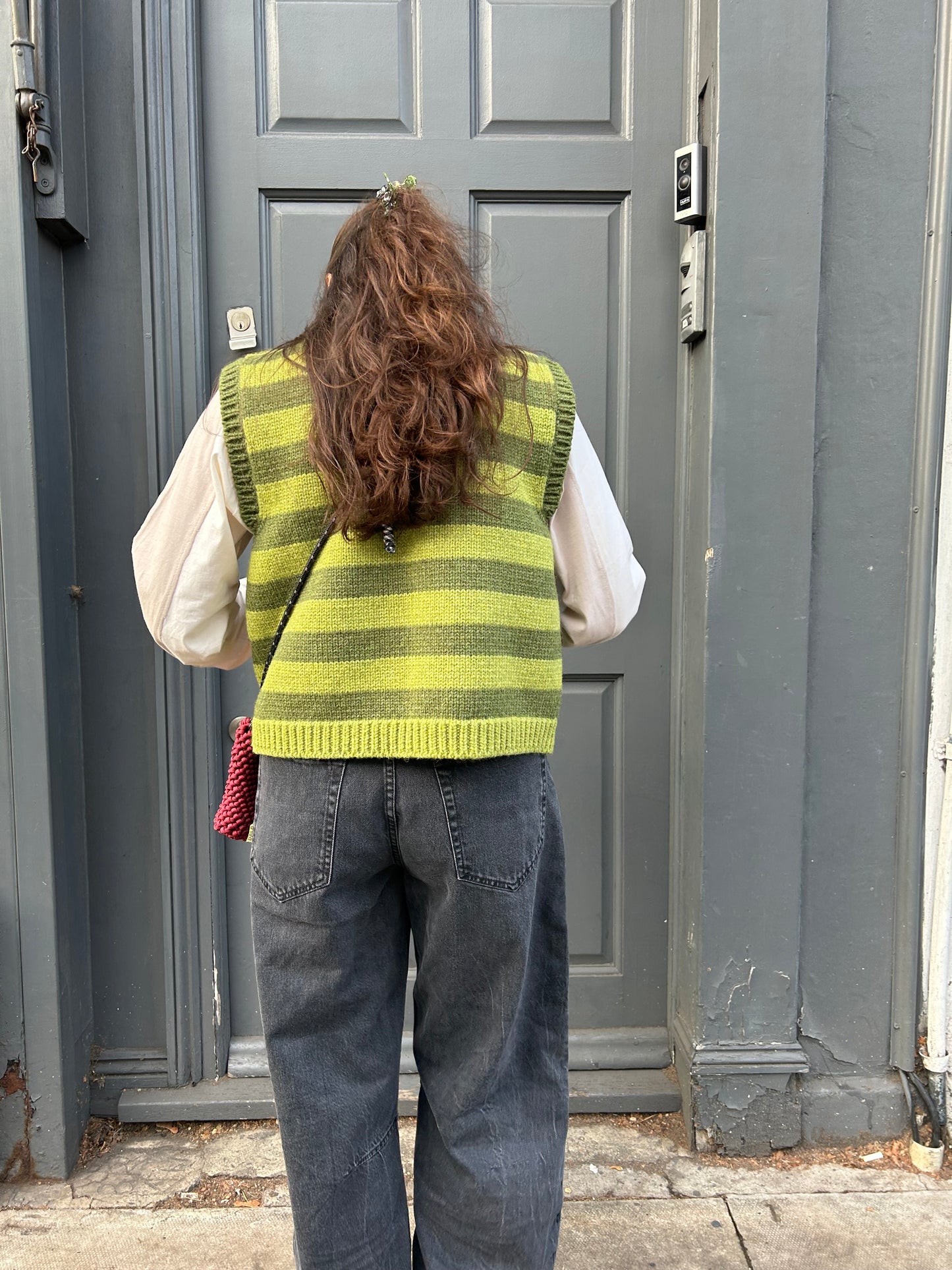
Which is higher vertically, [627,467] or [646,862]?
[627,467]

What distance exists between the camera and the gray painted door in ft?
7.46

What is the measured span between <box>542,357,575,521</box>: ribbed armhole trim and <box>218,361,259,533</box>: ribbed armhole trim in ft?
1.41

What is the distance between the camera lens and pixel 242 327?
7.61 ft

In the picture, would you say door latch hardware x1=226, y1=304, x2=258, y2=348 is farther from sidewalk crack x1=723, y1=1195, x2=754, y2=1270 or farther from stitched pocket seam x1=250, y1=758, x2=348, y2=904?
sidewalk crack x1=723, y1=1195, x2=754, y2=1270

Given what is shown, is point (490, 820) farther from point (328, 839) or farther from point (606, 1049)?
point (606, 1049)

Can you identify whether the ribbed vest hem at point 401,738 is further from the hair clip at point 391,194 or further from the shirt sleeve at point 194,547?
the hair clip at point 391,194

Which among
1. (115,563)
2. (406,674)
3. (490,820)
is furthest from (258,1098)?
(406,674)

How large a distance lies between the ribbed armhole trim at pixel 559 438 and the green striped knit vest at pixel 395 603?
0.10 ft

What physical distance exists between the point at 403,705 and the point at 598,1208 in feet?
4.98

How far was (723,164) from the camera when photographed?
2139mm

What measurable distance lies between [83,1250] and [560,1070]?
123 cm

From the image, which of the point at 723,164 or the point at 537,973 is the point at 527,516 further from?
the point at 723,164

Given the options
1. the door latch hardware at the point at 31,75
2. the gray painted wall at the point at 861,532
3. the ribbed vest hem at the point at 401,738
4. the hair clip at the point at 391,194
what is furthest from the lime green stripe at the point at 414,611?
the door latch hardware at the point at 31,75

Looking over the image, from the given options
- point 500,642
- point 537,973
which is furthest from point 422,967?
point 500,642
